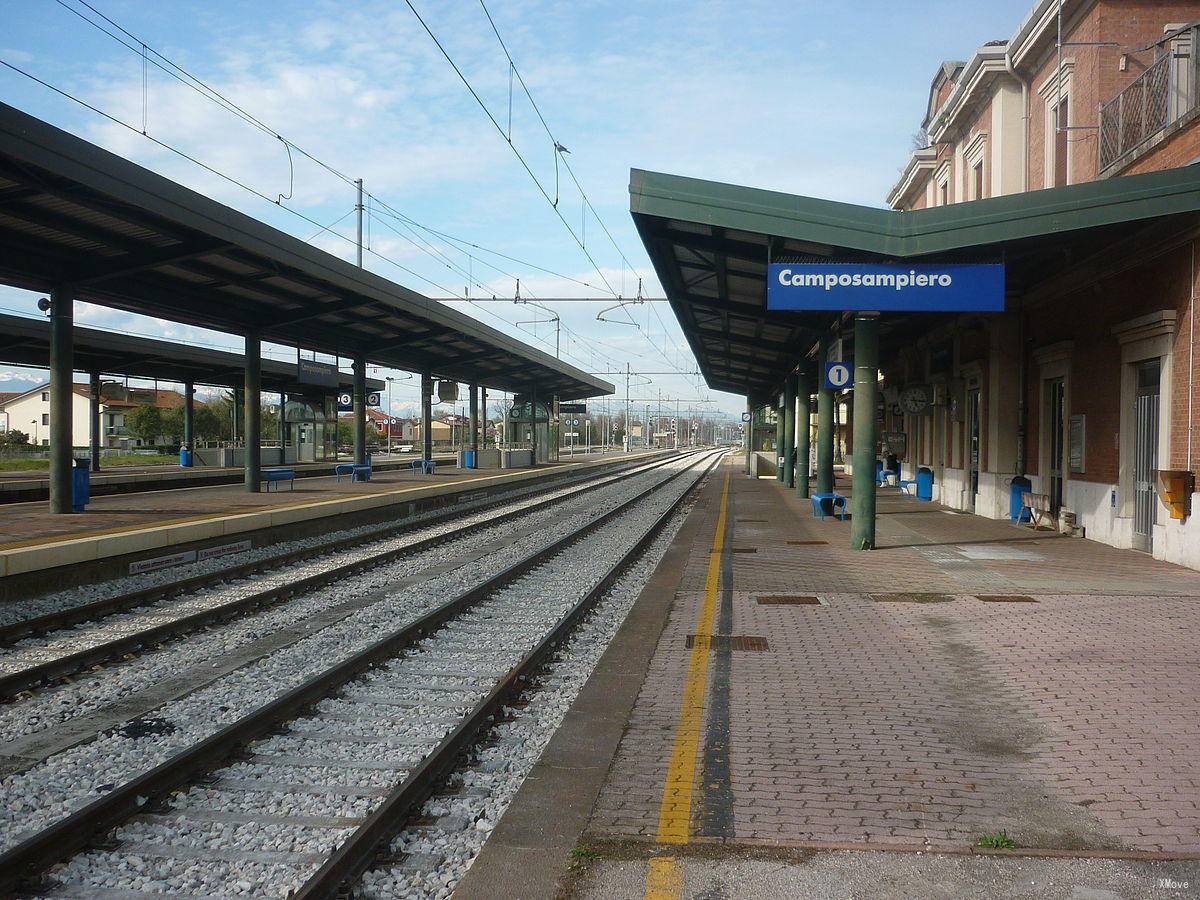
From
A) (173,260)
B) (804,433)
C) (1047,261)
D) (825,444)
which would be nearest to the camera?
(1047,261)

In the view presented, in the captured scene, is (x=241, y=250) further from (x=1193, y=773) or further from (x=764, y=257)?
(x=1193, y=773)

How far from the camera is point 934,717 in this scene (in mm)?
5398

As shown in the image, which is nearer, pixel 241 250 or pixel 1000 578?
pixel 1000 578

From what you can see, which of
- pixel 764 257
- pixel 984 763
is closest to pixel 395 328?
pixel 764 257

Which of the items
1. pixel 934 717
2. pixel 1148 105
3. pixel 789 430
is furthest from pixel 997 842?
pixel 789 430

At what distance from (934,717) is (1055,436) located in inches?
461

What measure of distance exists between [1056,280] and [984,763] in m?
11.9

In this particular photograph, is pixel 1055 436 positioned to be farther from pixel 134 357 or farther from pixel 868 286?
pixel 134 357

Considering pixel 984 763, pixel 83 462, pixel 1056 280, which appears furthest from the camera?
pixel 83 462

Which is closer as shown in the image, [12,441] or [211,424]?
[12,441]

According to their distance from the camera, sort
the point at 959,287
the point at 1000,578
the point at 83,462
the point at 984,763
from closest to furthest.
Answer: the point at 984,763
the point at 1000,578
the point at 959,287
the point at 83,462

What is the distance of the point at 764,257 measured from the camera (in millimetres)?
13523

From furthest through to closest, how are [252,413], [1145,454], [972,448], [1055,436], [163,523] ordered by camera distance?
[252,413] < [972,448] < [1055,436] < [163,523] < [1145,454]

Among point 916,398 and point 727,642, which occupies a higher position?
point 916,398
